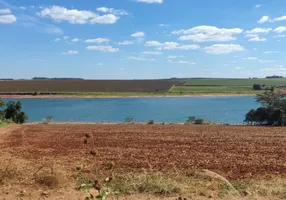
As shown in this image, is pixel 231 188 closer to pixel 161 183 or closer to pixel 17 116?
pixel 161 183

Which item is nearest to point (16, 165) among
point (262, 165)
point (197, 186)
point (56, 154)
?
point (56, 154)

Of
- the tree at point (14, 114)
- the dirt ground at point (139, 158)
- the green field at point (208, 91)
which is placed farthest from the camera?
the green field at point (208, 91)

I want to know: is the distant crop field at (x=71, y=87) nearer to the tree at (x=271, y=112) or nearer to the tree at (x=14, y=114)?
the tree at (x=14, y=114)

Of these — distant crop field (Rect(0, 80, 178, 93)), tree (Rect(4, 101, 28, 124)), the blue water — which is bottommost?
the blue water

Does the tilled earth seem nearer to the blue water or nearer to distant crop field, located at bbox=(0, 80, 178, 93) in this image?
the blue water

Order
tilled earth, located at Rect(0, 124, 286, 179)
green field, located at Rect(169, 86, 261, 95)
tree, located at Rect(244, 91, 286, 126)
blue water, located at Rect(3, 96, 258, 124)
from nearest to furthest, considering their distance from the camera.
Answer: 1. tilled earth, located at Rect(0, 124, 286, 179)
2. tree, located at Rect(244, 91, 286, 126)
3. blue water, located at Rect(3, 96, 258, 124)
4. green field, located at Rect(169, 86, 261, 95)

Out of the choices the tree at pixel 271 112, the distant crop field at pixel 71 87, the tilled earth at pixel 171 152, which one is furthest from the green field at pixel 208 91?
the tilled earth at pixel 171 152

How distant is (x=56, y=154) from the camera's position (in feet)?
45.6

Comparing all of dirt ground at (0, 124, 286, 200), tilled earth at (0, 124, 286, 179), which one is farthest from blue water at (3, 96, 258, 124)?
dirt ground at (0, 124, 286, 200)

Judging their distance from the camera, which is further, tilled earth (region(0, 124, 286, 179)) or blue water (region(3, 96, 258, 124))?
blue water (region(3, 96, 258, 124))

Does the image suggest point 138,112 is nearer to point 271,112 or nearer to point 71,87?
point 271,112

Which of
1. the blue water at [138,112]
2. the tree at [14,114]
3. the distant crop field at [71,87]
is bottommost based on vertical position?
the blue water at [138,112]

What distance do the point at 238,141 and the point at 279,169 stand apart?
6918 millimetres

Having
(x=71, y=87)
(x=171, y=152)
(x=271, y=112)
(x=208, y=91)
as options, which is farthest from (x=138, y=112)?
(x=71, y=87)
